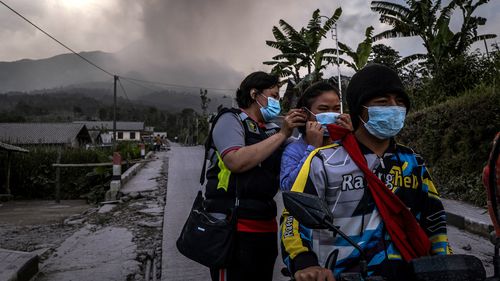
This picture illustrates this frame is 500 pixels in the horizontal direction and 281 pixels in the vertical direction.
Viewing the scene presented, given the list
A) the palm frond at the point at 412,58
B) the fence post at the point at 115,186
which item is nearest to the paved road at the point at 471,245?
the fence post at the point at 115,186

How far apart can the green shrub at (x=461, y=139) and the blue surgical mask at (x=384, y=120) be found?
699 centimetres

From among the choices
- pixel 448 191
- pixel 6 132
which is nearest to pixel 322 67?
pixel 448 191

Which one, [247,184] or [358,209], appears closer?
[358,209]

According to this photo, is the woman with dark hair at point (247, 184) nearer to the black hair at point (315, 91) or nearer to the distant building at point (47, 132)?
the black hair at point (315, 91)

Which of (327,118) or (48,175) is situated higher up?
(327,118)

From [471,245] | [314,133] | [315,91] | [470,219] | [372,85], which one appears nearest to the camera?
[372,85]

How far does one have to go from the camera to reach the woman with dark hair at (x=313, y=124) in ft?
6.70

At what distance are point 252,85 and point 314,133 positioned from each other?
1.50ft

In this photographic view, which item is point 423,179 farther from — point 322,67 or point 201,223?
point 322,67

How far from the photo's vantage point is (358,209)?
143cm

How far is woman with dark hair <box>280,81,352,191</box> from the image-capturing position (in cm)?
204

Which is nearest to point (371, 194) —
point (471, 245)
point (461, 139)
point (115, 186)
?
point (471, 245)

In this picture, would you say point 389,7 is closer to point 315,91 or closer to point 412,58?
point 412,58

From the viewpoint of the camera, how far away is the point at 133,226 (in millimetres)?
6160
